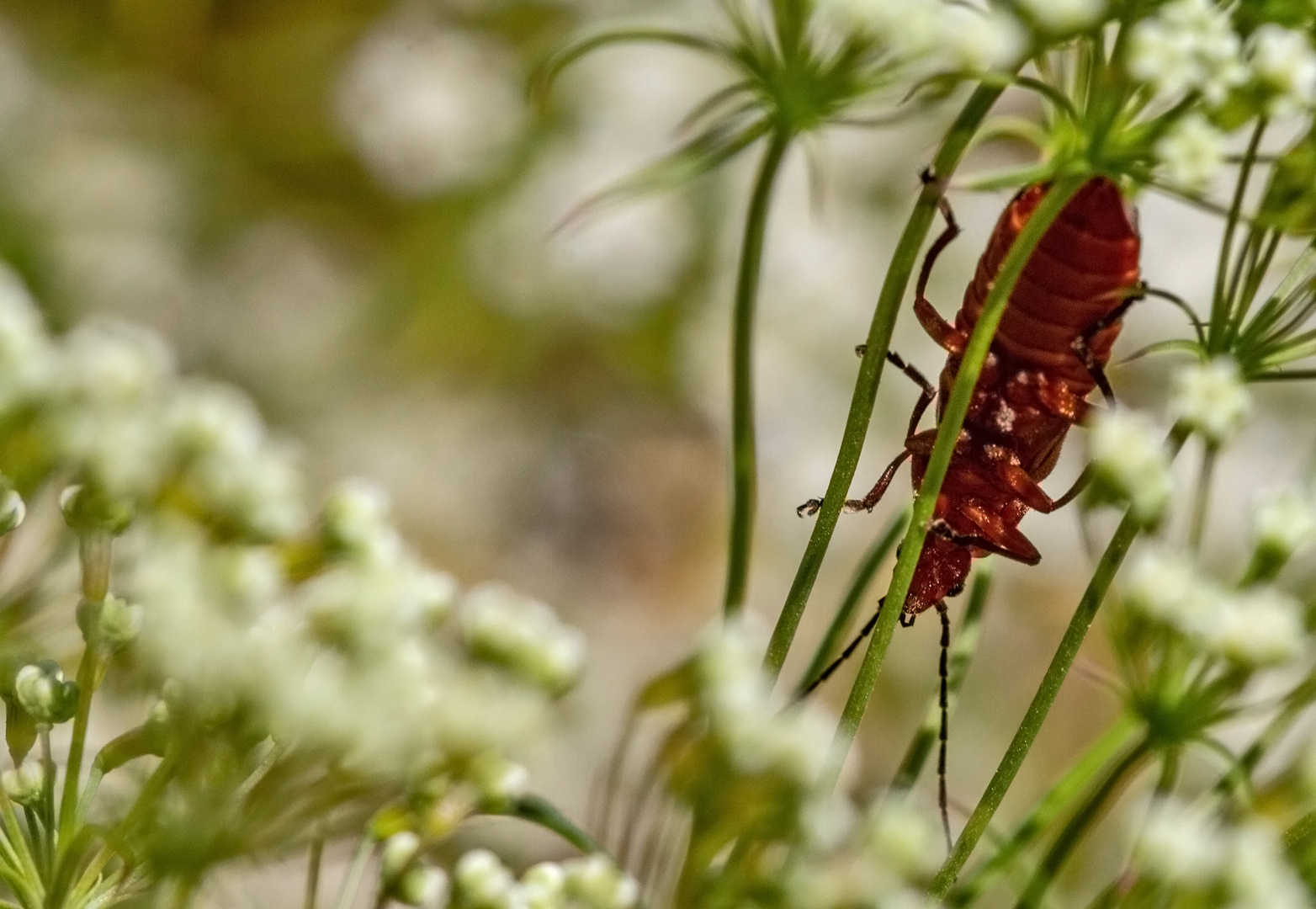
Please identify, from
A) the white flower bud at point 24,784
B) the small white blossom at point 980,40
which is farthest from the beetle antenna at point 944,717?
the white flower bud at point 24,784

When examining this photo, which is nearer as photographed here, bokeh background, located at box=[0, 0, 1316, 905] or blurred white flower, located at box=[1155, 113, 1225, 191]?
blurred white flower, located at box=[1155, 113, 1225, 191]

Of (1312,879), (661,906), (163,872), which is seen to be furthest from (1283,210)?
(163,872)

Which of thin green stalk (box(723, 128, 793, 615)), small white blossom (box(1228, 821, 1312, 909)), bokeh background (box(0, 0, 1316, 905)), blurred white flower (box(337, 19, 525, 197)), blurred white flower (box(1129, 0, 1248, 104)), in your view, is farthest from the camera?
blurred white flower (box(337, 19, 525, 197))

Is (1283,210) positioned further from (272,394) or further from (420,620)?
(272,394)

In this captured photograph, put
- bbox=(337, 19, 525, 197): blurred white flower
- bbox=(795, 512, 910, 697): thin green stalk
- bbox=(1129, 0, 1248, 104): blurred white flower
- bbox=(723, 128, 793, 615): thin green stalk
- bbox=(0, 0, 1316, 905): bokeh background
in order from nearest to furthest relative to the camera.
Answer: bbox=(1129, 0, 1248, 104): blurred white flower → bbox=(723, 128, 793, 615): thin green stalk → bbox=(795, 512, 910, 697): thin green stalk → bbox=(0, 0, 1316, 905): bokeh background → bbox=(337, 19, 525, 197): blurred white flower

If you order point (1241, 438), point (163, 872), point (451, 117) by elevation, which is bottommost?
point (163, 872)

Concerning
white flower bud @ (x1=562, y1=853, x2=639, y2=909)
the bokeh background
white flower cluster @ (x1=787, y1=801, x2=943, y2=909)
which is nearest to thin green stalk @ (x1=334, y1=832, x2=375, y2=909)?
white flower bud @ (x1=562, y1=853, x2=639, y2=909)

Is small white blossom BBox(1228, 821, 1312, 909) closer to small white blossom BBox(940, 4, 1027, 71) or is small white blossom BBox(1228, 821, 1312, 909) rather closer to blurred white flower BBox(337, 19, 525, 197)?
small white blossom BBox(940, 4, 1027, 71)
